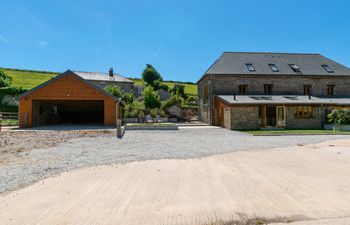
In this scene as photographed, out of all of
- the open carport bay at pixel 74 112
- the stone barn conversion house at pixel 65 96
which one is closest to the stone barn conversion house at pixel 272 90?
the stone barn conversion house at pixel 65 96

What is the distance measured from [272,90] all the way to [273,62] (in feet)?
13.6

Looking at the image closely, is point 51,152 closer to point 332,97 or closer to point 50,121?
point 50,121

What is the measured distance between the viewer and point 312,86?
80.3ft

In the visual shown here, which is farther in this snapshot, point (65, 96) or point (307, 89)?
point (307, 89)

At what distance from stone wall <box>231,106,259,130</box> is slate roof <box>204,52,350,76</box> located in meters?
5.41

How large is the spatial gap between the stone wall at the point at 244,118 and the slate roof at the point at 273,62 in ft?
17.7

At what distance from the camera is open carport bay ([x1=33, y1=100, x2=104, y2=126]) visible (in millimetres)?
24152

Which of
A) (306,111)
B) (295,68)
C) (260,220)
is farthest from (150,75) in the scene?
(260,220)

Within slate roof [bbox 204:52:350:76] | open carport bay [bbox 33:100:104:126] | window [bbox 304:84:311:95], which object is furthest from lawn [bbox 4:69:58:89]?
window [bbox 304:84:311:95]

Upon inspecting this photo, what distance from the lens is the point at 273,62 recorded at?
26156 mm

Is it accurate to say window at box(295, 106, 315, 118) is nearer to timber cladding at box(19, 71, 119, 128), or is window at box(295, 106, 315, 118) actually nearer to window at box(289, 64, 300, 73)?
window at box(289, 64, 300, 73)

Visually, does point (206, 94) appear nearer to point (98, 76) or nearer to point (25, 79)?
point (98, 76)

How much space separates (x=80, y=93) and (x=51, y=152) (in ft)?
38.2

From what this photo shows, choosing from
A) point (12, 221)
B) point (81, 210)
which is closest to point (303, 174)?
point (81, 210)
